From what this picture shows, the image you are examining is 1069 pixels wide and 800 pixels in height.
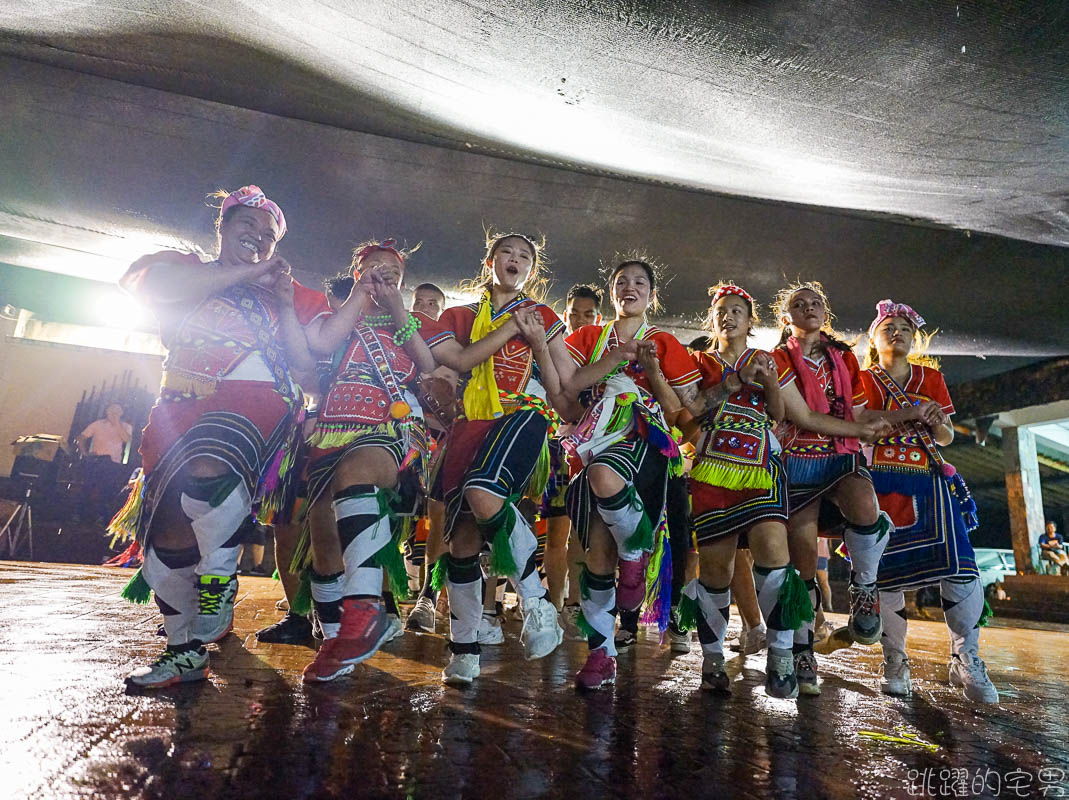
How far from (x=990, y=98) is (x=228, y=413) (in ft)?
10.0

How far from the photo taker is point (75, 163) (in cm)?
367

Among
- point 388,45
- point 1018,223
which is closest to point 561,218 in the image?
point 388,45

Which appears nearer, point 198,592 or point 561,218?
point 198,592

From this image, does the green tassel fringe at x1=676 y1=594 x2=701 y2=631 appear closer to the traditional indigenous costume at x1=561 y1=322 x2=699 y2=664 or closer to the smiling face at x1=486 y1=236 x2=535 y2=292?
the traditional indigenous costume at x1=561 y1=322 x2=699 y2=664

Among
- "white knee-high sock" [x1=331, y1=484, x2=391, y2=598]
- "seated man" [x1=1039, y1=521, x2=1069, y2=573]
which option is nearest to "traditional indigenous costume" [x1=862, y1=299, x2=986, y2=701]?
"white knee-high sock" [x1=331, y1=484, x2=391, y2=598]

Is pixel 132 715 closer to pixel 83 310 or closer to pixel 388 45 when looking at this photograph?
pixel 388 45

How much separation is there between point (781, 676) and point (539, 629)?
0.86 metres

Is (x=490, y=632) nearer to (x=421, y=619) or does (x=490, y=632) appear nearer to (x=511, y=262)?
(x=421, y=619)

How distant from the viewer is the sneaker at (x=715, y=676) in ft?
7.83

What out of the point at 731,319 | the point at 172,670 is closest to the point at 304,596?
the point at 172,670

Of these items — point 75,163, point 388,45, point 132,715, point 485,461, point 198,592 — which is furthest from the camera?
point 75,163

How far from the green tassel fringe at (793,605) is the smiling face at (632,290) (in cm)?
125

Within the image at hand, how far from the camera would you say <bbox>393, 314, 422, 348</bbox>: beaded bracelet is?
7.84 ft

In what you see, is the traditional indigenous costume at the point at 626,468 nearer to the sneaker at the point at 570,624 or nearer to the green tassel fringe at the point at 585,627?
A: the green tassel fringe at the point at 585,627
